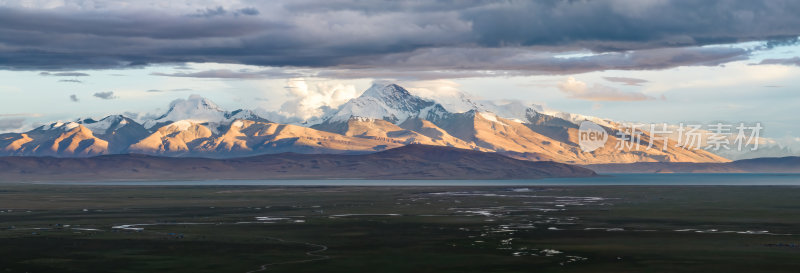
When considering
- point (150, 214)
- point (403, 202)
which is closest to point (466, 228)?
point (150, 214)

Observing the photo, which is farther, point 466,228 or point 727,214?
point 727,214

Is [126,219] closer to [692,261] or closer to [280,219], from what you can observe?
[280,219]

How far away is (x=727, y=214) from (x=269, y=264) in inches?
2720

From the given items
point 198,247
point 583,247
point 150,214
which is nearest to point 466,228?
point 583,247

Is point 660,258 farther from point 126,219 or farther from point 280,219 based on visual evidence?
point 126,219

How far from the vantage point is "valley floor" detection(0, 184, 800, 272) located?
211 feet

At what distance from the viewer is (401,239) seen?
82.2m

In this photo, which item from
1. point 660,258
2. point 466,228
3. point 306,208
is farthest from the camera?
point 306,208

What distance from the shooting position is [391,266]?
210ft

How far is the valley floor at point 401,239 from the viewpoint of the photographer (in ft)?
211

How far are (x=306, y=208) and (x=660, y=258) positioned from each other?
6985 cm

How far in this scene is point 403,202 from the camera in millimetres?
148500

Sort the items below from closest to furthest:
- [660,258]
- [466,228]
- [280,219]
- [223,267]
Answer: [223,267], [660,258], [466,228], [280,219]

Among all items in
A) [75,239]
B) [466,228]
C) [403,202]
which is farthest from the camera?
[403,202]
